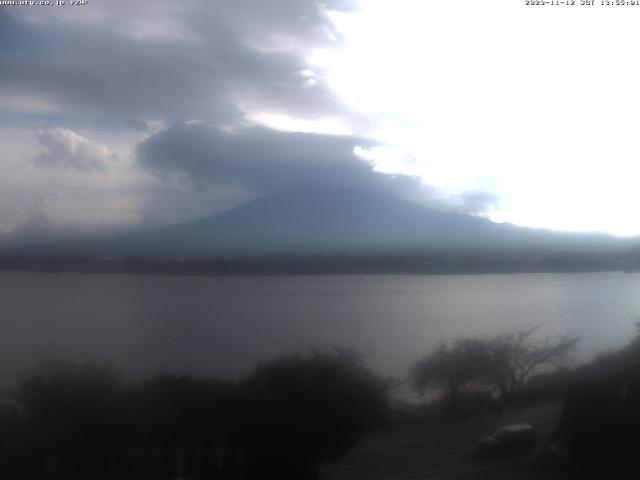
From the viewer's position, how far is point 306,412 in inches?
133

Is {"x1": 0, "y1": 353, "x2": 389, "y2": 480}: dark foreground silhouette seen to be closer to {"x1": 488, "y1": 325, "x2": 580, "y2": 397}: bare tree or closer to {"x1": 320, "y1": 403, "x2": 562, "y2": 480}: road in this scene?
{"x1": 320, "y1": 403, "x2": 562, "y2": 480}: road

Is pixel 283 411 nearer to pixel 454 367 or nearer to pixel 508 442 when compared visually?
pixel 454 367

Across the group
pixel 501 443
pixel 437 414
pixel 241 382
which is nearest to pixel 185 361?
pixel 241 382

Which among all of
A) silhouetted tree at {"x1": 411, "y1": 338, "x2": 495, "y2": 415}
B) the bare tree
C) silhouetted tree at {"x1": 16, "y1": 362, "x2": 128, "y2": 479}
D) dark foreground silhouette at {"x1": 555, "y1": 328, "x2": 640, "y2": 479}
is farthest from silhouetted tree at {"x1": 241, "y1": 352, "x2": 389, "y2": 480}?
dark foreground silhouette at {"x1": 555, "y1": 328, "x2": 640, "y2": 479}

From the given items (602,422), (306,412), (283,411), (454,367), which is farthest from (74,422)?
(602,422)

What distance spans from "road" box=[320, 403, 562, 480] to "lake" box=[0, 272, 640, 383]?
38cm

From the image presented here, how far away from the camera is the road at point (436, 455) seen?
3416 millimetres

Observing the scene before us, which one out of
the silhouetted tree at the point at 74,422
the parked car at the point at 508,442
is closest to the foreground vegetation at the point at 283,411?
the silhouetted tree at the point at 74,422

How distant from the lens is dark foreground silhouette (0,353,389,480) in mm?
2975

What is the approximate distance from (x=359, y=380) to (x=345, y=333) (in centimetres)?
28

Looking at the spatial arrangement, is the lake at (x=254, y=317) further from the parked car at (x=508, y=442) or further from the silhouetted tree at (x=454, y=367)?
the parked car at (x=508, y=442)

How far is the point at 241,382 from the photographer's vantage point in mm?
3266

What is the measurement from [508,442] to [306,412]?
1265 millimetres

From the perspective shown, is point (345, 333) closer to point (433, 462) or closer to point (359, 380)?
point (359, 380)
